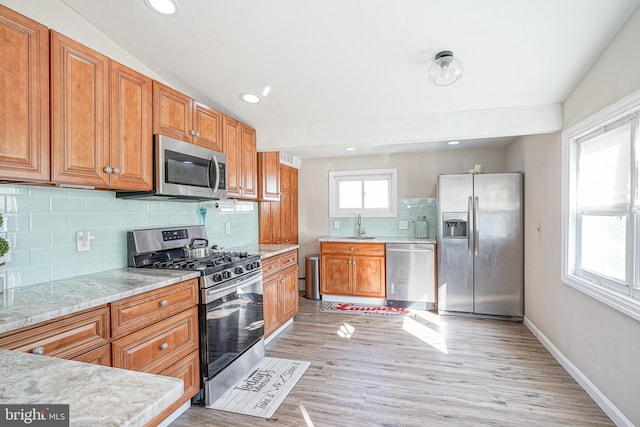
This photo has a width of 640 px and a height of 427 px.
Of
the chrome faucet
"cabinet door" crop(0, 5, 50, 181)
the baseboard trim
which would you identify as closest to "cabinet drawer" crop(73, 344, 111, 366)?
"cabinet door" crop(0, 5, 50, 181)

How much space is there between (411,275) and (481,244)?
0.95m

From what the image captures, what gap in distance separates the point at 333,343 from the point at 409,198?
8.56 feet

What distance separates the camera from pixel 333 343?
10.6 feet

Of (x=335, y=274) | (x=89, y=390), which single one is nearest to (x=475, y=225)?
(x=335, y=274)

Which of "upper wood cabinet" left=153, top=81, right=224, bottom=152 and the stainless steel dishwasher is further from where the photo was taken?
the stainless steel dishwasher

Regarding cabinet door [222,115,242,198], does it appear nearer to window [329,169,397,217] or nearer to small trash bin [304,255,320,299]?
small trash bin [304,255,320,299]

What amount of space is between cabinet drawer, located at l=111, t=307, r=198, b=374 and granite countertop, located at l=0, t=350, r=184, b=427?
3.07ft

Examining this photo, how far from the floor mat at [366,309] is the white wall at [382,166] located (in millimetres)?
1108

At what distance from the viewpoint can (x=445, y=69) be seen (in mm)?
2215

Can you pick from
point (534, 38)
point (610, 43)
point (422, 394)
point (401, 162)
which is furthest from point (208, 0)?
point (401, 162)

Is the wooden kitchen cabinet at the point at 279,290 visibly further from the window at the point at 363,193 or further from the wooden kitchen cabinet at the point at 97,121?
the window at the point at 363,193

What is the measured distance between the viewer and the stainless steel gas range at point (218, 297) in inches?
87.4

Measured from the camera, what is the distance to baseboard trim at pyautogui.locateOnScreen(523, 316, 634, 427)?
6.39ft

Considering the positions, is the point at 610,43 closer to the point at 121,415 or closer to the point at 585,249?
the point at 585,249
